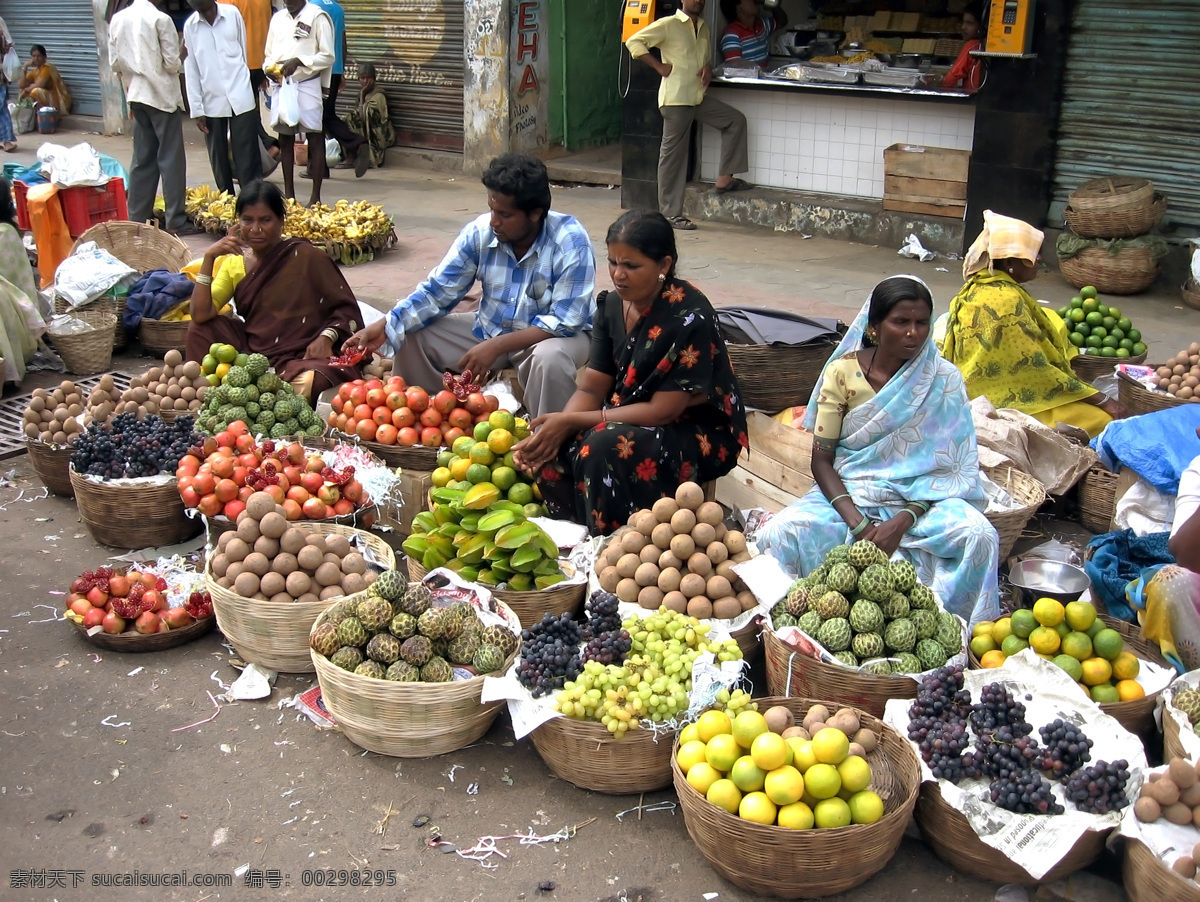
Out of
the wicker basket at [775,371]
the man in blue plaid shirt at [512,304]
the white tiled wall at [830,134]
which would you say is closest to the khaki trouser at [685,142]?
the white tiled wall at [830,134]

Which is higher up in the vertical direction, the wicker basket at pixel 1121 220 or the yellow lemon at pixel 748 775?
the wicker basket at pixel 1121 220

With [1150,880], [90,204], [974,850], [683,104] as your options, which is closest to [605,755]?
[974,850]

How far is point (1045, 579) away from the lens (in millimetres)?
4129

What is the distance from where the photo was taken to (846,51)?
10.3 meters

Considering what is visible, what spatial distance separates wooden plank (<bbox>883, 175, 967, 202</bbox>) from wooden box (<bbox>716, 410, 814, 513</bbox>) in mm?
4676

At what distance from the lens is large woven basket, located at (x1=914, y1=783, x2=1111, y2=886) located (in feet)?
9.18

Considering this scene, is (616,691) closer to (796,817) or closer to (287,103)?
(796,817)

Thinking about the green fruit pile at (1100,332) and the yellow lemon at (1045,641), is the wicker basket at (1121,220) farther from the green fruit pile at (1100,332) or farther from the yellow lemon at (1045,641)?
the yellow lemon at (1045,641)

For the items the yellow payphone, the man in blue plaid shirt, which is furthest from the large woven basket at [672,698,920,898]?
the yellow payphone

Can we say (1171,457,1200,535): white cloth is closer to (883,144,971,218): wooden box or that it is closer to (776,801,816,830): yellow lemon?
(776,801,816,830): yellow lemon

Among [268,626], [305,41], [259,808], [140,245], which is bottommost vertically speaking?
[259,808]

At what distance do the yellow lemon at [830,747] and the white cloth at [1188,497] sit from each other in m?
1.16

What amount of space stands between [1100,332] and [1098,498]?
137cm

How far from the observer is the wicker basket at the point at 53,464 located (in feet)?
16.6
